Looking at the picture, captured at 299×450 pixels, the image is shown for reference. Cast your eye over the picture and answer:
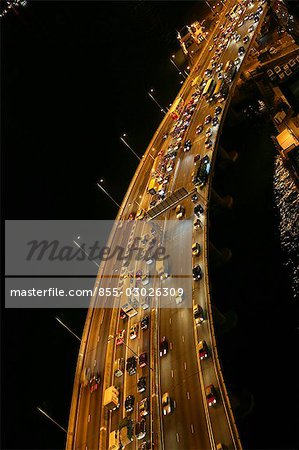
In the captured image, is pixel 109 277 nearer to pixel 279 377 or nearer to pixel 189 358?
pixel 189 358

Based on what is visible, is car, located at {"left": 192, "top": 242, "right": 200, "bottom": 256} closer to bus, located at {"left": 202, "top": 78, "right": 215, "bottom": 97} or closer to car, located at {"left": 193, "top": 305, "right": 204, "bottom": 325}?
car, located at {"left": 193, "top": 305, "right": 204, "bottom": 325}

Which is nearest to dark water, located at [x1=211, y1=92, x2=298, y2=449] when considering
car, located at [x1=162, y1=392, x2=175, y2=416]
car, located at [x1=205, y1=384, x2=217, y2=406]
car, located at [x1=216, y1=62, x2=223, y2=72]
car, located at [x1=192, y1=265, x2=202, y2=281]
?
car, located at [x1=205, y1=384, x2=217, y2=406]

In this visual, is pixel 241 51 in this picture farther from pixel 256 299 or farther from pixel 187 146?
pixel 256 299

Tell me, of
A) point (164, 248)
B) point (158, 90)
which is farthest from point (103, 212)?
point (158, 90)

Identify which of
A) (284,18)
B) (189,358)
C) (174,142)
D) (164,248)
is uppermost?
(284,18)

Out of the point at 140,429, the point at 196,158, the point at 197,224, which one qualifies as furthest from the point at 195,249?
the point at 140,429

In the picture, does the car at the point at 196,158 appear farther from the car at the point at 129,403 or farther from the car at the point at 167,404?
the car at the point at 167,404
